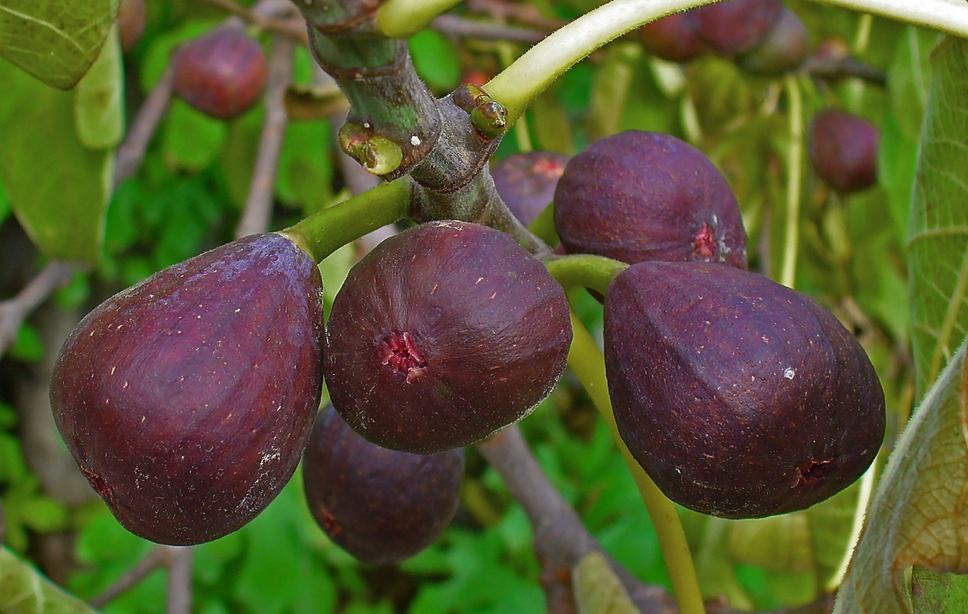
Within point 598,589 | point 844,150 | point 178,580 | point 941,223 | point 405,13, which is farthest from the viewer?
point 844,150

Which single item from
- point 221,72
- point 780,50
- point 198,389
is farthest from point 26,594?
point 780,50

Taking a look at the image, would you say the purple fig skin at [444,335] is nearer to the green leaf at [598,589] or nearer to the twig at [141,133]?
the green leaf at [598,589]

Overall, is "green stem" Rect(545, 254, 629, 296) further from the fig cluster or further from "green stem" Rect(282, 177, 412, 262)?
the fig cluster

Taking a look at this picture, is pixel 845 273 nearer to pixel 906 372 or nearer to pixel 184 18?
pixel 906 372

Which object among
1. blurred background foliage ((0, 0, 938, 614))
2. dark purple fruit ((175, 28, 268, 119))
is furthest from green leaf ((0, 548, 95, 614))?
dark purple fruit ((175, 28, 268, 119))

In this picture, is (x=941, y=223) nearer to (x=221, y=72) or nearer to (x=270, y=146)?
(x=270, y=146)
